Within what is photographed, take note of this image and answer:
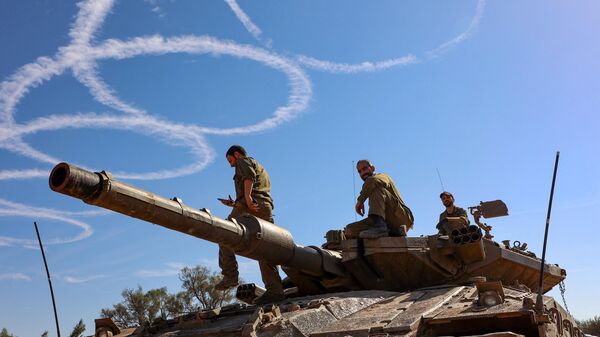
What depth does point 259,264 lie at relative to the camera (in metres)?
10.6

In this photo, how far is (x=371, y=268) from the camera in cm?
1078

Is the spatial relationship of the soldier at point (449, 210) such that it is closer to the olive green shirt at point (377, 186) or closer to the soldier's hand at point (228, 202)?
the olive green shirt at point (377, 186)

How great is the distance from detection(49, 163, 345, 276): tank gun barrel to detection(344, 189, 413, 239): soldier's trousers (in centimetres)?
53

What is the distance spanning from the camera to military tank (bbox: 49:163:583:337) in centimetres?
704

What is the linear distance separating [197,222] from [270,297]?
8.87ft

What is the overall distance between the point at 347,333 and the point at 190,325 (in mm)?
2574

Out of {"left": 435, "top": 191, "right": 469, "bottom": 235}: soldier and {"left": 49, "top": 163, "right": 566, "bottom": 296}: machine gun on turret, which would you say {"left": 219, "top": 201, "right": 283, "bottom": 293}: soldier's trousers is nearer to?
{"left": 49, "top": 163, "right": 566, "bottom": 296}: machine gun on turret

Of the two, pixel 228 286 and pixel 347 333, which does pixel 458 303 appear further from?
pixel 228 286

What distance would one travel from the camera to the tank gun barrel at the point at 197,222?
6758 mm

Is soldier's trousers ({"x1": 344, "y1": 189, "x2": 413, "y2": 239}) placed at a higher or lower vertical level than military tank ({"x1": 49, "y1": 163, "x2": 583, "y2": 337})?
higher

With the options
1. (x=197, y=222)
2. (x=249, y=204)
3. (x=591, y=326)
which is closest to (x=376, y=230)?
(x=249, y=204)

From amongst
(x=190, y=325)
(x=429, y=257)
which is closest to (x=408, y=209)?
(x=429, y=257)

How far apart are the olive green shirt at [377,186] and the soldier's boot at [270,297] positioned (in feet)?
7.49

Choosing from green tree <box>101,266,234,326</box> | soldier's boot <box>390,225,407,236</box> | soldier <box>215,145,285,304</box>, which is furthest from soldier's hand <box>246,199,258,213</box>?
green tree <box>101,266,234,326</box>
